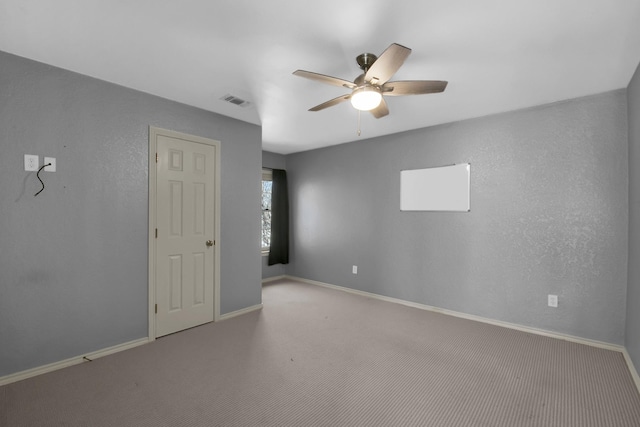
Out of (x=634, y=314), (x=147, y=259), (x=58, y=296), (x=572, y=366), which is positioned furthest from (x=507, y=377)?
(x=58, y=296)

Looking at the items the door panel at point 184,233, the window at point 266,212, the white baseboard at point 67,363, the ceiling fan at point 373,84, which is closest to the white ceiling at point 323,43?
the ceiling fan at point 373,84

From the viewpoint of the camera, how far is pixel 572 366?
252 centimetres

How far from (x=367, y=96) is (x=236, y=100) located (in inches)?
61.4

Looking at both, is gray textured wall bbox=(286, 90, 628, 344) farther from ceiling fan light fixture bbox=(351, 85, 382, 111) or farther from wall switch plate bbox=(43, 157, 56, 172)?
wall switch plate bbox=(43, 157, 56, 172)

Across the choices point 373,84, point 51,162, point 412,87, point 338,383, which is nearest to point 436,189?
point 412,87

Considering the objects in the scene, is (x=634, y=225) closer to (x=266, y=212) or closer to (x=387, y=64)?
(x=387, y=64)

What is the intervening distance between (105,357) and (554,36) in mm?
4210

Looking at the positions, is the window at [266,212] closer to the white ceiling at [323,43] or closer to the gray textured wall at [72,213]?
the gray textured wall at [72,213]

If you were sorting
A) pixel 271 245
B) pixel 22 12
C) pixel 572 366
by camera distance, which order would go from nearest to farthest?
pixel 22 12
pixel 572 366
pixel 271 245

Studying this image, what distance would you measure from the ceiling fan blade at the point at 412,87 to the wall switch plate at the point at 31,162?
107 inches

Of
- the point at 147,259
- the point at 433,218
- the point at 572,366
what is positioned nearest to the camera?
the point at 572,366

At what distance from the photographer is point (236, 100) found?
3.12 m

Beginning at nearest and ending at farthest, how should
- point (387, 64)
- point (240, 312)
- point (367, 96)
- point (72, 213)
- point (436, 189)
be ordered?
point (387, 64) → point (367, 96) → point (72, 213) → point (240, 312) → point (436, 189)

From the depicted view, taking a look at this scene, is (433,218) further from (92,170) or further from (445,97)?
(92,170)
